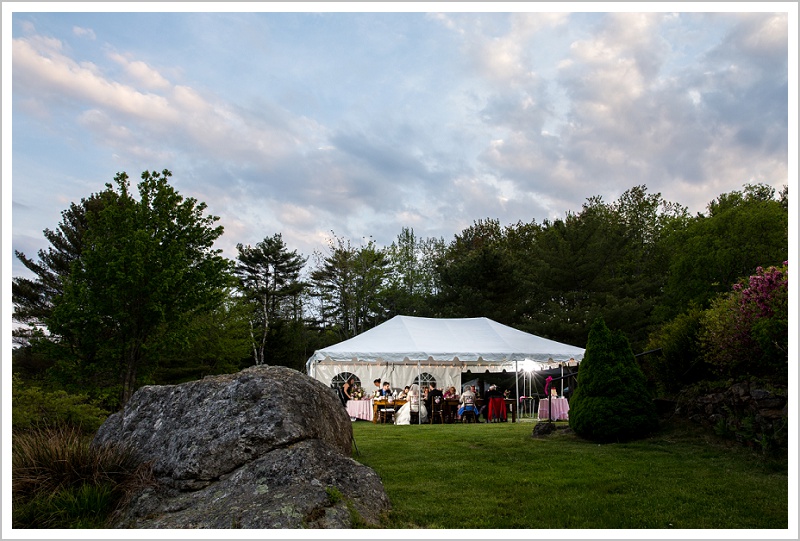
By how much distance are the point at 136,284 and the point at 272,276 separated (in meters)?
27.5

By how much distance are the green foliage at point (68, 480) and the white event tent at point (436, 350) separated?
11.9m

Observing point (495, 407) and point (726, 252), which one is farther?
point (726, 252)

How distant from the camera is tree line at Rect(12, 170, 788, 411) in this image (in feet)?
41.0

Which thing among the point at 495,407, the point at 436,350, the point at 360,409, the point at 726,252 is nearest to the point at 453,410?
the point at 495,407

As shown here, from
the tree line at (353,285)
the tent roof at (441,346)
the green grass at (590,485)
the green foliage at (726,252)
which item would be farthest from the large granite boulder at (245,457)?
the green foliage at (726,252)

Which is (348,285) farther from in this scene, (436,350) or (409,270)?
(436,350)

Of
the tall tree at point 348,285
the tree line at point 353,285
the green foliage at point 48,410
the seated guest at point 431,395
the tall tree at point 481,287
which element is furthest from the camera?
the tall tree at point 348,285

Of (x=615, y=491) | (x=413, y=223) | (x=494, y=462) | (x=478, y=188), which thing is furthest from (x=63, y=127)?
(x=413, y=223)

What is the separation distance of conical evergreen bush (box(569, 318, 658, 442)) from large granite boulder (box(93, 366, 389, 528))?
152 inches

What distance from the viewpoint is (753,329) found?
21.0 ft

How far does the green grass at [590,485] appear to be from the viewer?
13.8 feet

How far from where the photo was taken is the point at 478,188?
23.4 m

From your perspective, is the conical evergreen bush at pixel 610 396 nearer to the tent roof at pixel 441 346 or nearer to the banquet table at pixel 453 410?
the banquet table at pixel 453 410

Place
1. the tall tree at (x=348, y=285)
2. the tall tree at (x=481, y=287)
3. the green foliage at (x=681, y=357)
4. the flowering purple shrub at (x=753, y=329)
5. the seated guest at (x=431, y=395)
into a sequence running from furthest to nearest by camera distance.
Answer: the tall tree at (x=348, y=285), the tall tree at (x=481, y=287), the seated guest at (x=431, y=395), the green foliage at (x=681, y=357), the flowering purple shrub at (x=753, y=329)
